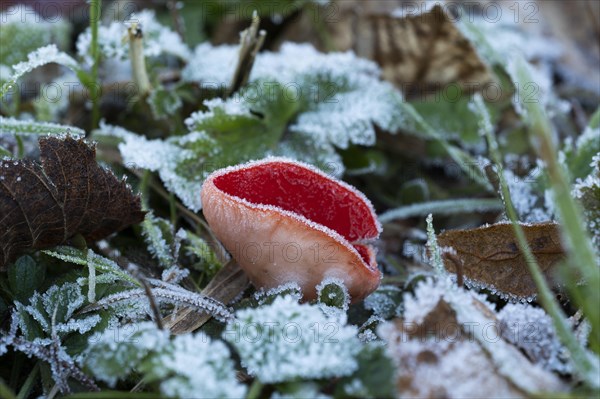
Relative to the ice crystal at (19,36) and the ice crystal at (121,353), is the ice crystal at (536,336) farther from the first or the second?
the ice crystal at (19,36)

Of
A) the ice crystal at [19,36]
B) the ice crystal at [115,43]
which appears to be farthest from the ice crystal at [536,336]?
the ice crystal at [19,36]

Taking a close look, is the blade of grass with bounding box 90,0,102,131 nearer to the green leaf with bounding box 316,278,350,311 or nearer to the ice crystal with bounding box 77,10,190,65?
the ice crystal with bounding box 77,10,190,65

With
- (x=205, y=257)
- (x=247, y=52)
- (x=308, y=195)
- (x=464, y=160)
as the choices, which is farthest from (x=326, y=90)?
(x=205, y=257)

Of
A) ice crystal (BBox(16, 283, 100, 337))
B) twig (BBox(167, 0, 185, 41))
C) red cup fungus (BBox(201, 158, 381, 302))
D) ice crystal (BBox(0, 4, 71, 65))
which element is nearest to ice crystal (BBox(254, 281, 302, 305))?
red cup fungus (BBox(201, 158, 381, 302))

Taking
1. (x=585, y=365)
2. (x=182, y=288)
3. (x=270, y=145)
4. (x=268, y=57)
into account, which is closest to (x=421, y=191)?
(x=270, y=145)

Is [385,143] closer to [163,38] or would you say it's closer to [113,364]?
[163,38]

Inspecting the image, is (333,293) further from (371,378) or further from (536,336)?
(536,336)
